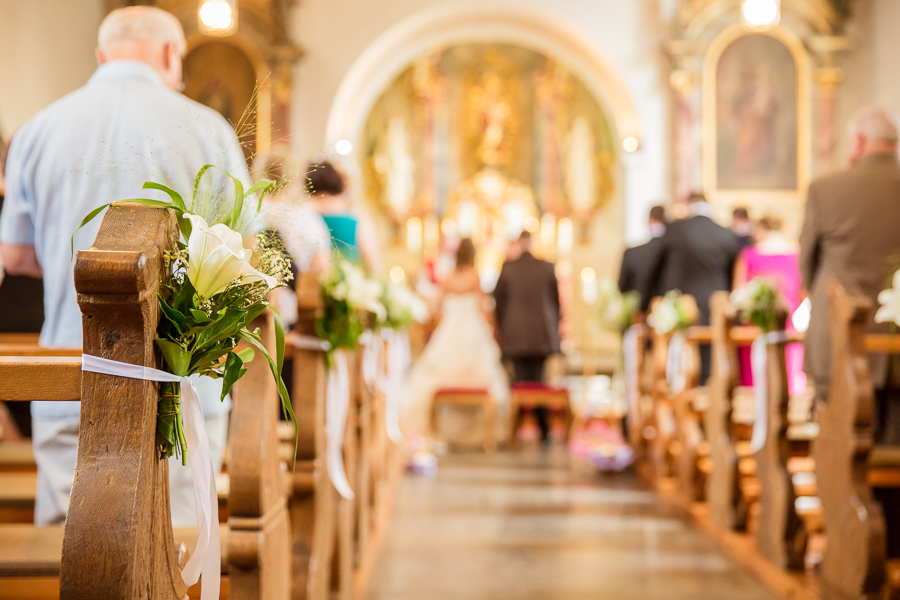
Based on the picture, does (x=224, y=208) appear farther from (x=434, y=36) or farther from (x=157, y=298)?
(x=434, y=36)

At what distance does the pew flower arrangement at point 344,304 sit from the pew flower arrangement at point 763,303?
176 centimetres

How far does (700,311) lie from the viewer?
6.16 metres

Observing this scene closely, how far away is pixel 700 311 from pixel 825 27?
269 inches

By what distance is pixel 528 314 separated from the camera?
7.88 m

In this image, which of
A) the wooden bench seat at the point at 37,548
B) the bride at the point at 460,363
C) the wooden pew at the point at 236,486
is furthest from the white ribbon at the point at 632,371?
the wooden bench seat at the point at 37,548

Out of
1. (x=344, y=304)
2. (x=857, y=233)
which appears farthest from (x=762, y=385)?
(x=344, y=304)

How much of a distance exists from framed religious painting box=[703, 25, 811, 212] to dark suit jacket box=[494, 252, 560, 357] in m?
4.23

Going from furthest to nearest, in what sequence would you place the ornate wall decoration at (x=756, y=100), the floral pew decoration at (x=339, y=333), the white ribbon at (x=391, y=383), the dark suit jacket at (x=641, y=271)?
the ornate wall decoration at (x=756, y=100)
the dark suit jacket at (x=641, y=271)
the white ribbon at (x=391, y=383)
the floral pew decoration at (x=339, y=333)

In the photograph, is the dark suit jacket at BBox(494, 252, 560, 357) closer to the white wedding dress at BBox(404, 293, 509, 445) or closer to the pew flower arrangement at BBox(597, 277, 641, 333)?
the white wedding dress at BBox(404, 293, 509, 445)

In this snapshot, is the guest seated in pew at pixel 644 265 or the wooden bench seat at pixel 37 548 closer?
the wooden bench seat at pixel 37 548

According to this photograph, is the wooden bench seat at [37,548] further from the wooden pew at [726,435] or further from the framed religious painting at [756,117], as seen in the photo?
the framed religious painting at [756,117]

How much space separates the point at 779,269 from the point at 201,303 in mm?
5798

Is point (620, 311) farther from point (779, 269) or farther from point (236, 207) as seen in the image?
point (236, 207)

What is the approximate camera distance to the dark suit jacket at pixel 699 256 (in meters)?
6.12
